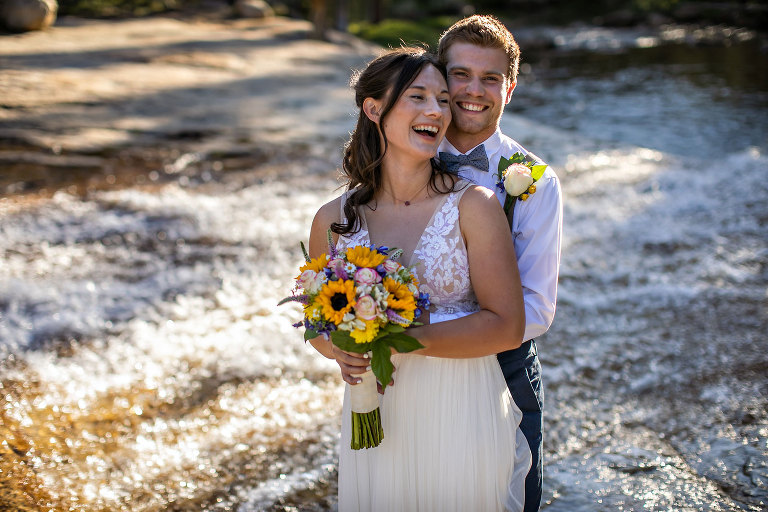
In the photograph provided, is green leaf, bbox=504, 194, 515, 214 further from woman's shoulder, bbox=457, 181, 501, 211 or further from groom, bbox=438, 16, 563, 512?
woman's shoulder, bbox=457, 181, 501, 211

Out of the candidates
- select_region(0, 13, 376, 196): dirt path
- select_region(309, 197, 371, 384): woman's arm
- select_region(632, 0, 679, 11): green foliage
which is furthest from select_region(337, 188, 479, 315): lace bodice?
select_region(632, 0, 679, 11): green foliage

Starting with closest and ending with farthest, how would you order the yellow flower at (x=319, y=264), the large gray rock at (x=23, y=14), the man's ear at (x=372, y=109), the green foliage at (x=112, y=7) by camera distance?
the yellow flower at (x=319, y=264)
the man's ear at (x=372, y=109)
the large gray rock at (x=23, y=14)
the green foliage at (x=112, y=7)

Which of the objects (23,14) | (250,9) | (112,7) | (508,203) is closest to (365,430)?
(508,203)

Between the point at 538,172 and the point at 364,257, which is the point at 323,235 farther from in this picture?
the point at 538,172

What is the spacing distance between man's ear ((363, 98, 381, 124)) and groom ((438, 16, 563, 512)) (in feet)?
1.17

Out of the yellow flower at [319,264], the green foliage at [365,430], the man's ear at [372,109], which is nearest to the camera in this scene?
the yellow flower at [319,264]

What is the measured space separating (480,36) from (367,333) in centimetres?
139

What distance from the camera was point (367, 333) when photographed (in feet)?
8.24

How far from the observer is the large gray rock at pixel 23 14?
1310cm

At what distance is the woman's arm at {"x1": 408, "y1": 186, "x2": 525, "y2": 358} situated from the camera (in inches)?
106

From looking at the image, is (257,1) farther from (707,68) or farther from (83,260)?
(83,260)

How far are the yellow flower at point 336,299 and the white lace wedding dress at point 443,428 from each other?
0.40 meters

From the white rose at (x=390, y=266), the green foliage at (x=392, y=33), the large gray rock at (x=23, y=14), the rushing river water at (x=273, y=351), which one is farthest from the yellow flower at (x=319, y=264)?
the green foliage at (x=392, y=33)

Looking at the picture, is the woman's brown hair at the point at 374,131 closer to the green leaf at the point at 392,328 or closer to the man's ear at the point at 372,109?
the man's ear at the point at 372,109
